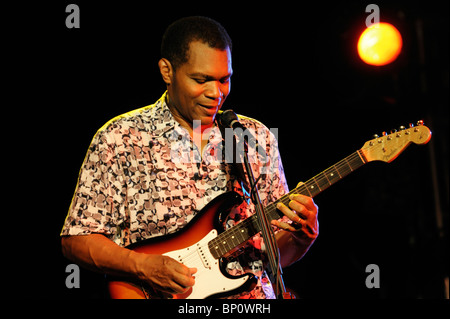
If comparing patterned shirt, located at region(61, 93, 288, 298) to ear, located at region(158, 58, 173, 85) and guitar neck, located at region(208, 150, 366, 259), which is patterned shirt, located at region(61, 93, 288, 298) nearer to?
guitar neck, located at region(208, 150, 366, 259)

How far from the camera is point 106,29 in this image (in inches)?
160

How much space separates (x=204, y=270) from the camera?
268 centimetres

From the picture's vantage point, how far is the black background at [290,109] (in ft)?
13.0

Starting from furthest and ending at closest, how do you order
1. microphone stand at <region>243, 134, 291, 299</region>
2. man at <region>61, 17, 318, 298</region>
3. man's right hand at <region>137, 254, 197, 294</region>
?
1. man at <region>61, 17, 318, 298</region>
2. man's right hand at <region>137, 254, 197, 294</region>
3. microphone stand at <region>243, 134, 291, 299</region>

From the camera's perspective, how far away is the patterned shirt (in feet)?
8.85

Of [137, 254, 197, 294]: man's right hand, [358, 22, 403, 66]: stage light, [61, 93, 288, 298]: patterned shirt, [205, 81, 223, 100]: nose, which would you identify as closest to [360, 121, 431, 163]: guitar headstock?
[61, 93, 288, 298]: patterned shirt

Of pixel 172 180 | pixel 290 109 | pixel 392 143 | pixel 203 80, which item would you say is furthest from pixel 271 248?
pixel 290 109

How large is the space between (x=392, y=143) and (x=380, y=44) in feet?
7.64

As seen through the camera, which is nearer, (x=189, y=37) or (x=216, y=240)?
(x=216, y=240)

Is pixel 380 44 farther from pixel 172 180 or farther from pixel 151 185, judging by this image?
pixel 151 185

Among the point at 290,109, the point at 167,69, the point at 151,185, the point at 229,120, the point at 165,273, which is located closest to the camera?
the point at 229,120

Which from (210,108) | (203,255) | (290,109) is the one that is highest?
(290,109)

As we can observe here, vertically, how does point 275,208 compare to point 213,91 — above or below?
below
